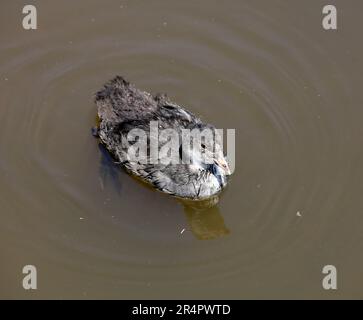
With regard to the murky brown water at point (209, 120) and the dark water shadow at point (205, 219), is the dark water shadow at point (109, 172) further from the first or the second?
the dark water shadow at point (205, 219)

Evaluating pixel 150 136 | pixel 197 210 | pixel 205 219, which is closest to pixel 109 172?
pixel 150 136

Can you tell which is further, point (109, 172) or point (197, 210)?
point (109, 172)

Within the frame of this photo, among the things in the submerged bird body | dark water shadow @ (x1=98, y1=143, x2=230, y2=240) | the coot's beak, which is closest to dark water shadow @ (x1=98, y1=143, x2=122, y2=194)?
dark water shadow @ (x1=98, y1=143, x2=230, y2=240)

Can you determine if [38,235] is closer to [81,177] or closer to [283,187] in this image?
[81,177]

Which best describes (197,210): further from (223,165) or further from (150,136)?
(150,136)
